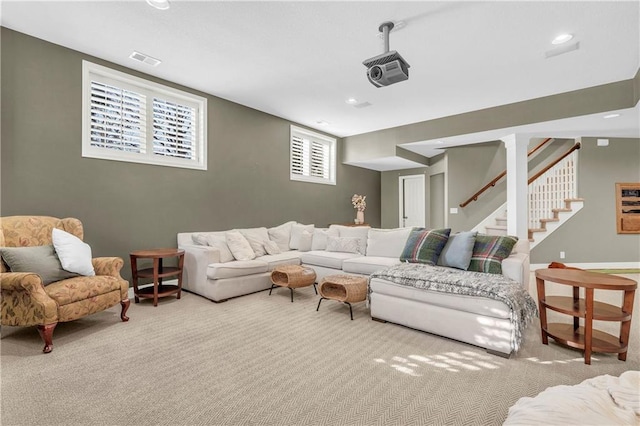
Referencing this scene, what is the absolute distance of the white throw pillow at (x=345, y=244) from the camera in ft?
15.6

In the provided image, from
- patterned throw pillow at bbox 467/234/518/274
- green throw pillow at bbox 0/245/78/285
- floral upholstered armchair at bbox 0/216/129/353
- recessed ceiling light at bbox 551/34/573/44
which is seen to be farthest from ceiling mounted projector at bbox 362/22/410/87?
green throw pillow at bbox 0/245/78/285

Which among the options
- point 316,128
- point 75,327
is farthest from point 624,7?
point 75,327

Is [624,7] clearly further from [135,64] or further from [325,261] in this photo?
[135,64]

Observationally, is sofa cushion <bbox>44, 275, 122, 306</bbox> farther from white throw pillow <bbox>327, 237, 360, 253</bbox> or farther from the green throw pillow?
white throw pillow <bbox>327, 237, 360, 253</bbox>

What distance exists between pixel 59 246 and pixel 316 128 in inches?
194

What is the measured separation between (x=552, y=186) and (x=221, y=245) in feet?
21.6

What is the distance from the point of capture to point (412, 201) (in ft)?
27.3

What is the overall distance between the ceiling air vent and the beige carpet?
3.01 meters

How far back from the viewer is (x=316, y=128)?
21.5ft

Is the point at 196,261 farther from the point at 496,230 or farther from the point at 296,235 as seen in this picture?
the point at 496,230

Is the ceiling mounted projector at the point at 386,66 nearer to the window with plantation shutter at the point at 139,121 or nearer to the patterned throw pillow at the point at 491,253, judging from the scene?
the patterned throw pillow at the point at 491,253

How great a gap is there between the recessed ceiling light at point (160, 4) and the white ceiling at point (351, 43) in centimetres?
9

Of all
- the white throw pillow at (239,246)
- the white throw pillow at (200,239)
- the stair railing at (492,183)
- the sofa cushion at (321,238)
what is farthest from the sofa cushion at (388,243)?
the stair railing at (492,183)

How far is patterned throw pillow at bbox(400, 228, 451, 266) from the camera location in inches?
134
